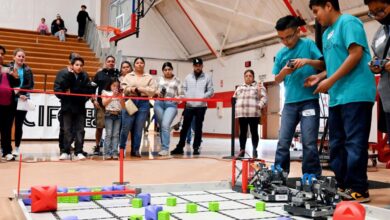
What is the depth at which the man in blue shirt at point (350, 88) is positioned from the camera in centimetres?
222

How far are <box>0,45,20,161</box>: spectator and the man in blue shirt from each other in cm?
316

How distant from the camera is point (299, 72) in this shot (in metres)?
2.71

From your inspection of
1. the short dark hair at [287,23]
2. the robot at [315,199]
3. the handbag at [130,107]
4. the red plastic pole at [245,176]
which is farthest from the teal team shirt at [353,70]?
the handbag at [130,107]

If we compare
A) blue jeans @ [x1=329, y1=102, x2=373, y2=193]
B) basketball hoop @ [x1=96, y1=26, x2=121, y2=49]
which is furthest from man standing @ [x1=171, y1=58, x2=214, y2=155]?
basketball hoop @ [x1=96, y1=26, x2=121, y2=49]

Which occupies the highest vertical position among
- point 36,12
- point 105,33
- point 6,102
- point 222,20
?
point 36,12

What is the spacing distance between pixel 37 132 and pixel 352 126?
6.31 m

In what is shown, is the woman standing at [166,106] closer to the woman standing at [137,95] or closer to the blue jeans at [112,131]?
the woman standing at [137,95]

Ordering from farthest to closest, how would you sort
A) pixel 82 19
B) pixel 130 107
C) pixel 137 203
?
pixel 82 19 → pixel 130 107 → pixel 137 203

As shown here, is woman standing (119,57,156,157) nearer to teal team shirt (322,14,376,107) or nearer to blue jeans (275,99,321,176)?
blue jeans (275,99,321,176)

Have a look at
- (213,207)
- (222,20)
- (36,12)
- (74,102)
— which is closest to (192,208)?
(213,207)

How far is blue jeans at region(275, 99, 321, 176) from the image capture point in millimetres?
2625

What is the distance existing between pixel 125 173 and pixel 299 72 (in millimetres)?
1660

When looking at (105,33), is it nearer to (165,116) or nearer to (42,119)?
(42,119)

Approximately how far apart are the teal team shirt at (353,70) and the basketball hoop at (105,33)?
9012 millimetres
